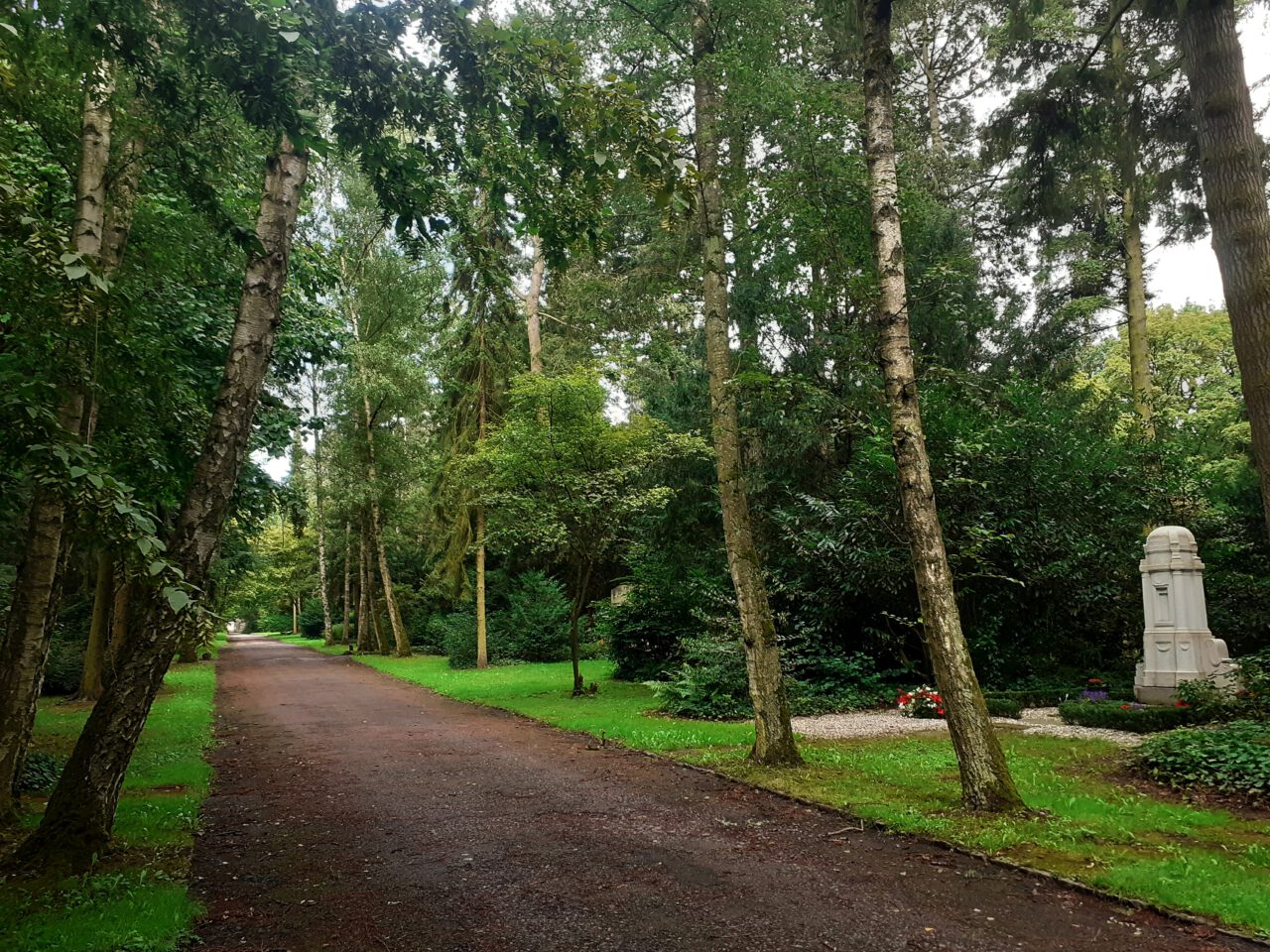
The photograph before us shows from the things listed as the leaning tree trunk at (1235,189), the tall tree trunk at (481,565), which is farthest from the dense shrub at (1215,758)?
the tall tree trunk at (481,565)

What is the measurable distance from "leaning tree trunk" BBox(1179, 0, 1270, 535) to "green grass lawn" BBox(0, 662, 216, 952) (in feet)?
25.4

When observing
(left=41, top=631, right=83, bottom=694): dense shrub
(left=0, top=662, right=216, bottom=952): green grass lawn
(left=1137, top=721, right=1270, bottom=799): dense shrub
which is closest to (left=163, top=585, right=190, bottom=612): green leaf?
(left=0, top=662, right=216, bottom=952): green grass lawn

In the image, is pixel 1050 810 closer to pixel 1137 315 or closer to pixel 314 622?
pixel 1137 315

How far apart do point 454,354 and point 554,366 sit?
3353mm

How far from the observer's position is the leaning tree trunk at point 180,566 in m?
4.85

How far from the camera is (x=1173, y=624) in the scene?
1202 cm

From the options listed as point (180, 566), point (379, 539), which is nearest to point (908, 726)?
point (180, 566)

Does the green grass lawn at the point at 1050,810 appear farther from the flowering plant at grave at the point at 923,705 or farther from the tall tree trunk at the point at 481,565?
the tall tree trunk at the point at 481,565

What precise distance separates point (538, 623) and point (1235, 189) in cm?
2120

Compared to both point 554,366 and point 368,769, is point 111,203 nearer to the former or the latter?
point 368,769

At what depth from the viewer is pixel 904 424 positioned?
21.8 ft

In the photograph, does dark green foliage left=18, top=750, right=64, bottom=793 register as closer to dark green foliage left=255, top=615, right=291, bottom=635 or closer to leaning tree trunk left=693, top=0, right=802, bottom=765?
leaning tree trunk left=693, top=0, right=802, bottom=765

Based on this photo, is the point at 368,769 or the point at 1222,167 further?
the point at 368,769

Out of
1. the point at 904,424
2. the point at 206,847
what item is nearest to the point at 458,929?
the point at 206,847
